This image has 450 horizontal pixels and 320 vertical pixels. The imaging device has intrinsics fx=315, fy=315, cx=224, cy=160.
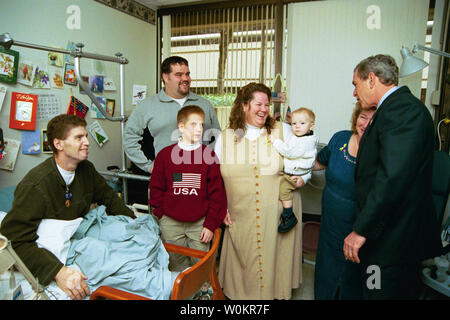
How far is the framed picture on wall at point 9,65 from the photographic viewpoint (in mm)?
2002

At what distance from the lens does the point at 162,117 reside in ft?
7.36

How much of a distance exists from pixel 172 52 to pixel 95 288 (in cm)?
304

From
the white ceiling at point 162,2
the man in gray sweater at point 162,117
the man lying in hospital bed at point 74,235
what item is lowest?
the man lying in hospital bed at point 74,235

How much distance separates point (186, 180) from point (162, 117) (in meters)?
0.71

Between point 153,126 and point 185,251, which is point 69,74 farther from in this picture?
point 185,251

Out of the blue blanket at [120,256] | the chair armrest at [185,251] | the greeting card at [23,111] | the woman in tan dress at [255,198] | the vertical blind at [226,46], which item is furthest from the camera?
the vertical blind at [226,46]

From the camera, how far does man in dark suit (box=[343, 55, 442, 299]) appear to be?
47.6 inches

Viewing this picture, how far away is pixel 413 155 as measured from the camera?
1199 mm

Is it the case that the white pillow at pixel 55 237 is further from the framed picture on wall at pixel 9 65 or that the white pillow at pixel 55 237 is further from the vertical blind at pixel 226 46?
the vertical blind at pixel 226 46

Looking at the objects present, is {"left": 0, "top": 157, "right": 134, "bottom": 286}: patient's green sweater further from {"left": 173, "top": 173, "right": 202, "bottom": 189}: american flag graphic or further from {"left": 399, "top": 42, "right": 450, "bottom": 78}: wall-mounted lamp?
{"left": 399, "top": 42, "right": 450, "bottom": 78}: wall-mounted lamp

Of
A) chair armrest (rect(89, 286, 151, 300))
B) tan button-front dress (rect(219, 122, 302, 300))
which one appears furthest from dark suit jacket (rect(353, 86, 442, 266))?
chair armrest (rect(89, 286, 151, 300))

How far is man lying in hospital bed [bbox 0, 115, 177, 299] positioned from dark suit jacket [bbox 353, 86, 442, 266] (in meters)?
0.91

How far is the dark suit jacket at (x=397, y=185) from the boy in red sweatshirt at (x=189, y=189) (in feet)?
2.48

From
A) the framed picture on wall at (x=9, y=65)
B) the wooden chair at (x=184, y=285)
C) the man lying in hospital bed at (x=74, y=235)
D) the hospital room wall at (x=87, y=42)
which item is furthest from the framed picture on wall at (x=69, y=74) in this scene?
the wooden chair at (x=184, y=285)
